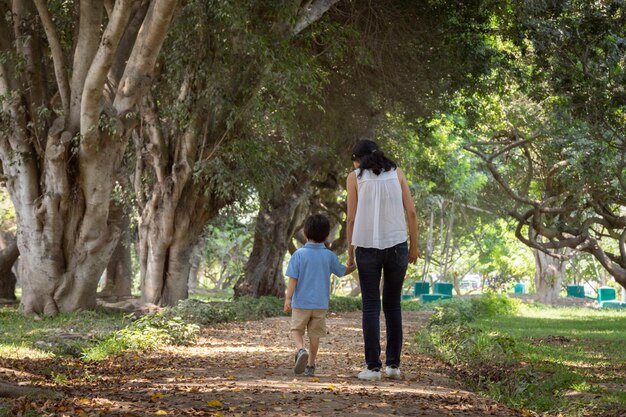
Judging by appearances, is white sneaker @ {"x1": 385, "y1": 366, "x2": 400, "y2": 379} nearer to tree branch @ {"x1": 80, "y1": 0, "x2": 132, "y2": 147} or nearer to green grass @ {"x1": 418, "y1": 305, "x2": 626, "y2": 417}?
green grass @ {"x1": 418, "y1": 305, "x2": 626, "y2": 417}

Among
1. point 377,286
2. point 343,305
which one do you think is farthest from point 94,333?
point 343,305

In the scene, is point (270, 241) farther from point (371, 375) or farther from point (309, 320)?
point (371, 375)

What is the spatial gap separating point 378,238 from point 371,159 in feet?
2.30

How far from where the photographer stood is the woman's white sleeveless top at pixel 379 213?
7777 millimetres

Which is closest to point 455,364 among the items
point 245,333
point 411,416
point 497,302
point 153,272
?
point 411,416

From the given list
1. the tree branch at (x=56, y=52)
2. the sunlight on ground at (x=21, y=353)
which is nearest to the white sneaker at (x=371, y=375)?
the sunlight on ground at (x=21, y=353)

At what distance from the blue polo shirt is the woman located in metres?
0.36

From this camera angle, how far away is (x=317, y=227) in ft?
26.5

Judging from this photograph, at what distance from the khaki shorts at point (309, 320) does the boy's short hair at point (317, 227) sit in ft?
2.17

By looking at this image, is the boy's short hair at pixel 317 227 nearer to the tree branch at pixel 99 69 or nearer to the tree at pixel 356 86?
the tree branch at pixel 99 69

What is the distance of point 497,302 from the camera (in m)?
27.3

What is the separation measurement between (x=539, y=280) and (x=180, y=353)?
31.1 metres

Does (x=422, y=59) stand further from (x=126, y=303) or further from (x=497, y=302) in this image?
(x=497, y=302)

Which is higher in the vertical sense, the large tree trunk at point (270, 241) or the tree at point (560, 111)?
the tree at point (560, 111)
